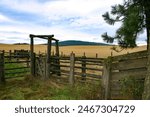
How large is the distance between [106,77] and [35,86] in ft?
16.3

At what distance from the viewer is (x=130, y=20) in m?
13.7

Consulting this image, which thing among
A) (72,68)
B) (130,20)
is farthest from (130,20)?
(72,68)

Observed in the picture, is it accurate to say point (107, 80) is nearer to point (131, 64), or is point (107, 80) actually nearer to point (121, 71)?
point (121, 71)

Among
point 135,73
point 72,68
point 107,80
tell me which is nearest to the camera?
point 135,73

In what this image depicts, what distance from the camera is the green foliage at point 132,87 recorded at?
8320 millimetres

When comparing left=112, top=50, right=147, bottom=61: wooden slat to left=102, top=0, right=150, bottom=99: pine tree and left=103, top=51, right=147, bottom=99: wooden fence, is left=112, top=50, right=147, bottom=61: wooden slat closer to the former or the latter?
left=103, top=51, right=147, bottom=99: wooden fence

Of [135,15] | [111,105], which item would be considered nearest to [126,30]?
[135,15]

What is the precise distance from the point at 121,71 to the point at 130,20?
533 centimetres

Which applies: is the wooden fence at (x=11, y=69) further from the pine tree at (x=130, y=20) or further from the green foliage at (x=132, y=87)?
the green foliage at (x=132, y=87)

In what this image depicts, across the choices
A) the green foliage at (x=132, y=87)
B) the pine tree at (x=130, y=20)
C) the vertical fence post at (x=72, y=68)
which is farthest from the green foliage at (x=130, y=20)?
the green foliage at (x=132, y=87)

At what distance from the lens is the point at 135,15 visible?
13867 mm

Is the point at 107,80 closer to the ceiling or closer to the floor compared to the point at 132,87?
closer to the ceiling

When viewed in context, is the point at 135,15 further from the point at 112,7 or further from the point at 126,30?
the point at 112,7

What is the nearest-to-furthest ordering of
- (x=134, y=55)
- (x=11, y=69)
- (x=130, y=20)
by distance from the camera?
(x=134, y=55) < (x=130, y=20) < (x=11, y=69)
